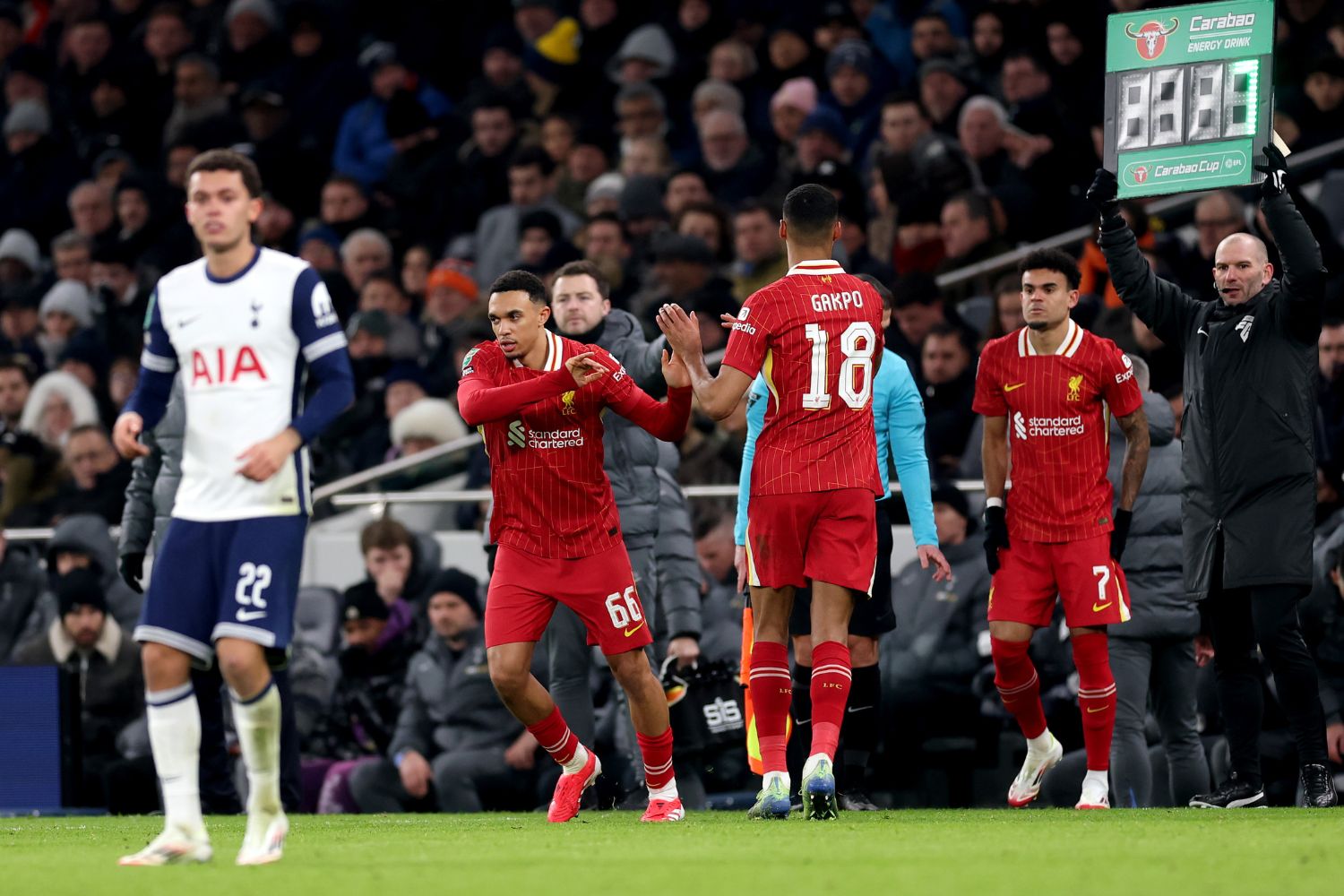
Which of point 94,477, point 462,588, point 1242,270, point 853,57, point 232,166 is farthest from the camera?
point 853,57

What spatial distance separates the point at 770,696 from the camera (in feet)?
27.1

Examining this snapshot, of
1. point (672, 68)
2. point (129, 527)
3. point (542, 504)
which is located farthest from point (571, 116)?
point (542, 504)

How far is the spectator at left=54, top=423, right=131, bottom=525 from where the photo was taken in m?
14.5

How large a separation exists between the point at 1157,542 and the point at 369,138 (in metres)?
11.2

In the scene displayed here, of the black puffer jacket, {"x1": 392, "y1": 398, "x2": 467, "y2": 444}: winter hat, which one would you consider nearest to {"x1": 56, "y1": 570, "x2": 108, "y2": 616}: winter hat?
{"x1": 392, "y1": 398, "x2": 467, "y2": 444}: winter hat

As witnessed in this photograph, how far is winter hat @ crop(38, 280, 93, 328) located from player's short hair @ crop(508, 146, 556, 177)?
13.2 feet

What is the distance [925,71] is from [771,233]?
197 centimetres

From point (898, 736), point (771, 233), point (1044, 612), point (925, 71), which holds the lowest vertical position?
point (898, 736)

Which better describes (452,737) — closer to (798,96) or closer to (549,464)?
(549,464)

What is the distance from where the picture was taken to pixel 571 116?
59.7 ft

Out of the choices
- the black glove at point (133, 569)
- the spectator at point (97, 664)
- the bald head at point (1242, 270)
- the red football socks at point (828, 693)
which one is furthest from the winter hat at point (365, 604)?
the bald head at point (1242, 270)

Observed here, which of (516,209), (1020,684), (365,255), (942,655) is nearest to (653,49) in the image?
(516,209)

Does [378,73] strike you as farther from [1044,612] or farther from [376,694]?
[1044,612]

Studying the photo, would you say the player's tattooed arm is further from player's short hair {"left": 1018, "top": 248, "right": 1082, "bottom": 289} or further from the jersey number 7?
the jersey number 7
